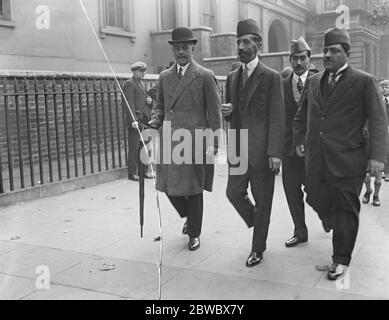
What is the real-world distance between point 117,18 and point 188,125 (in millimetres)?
12690

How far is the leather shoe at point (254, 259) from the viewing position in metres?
4.73

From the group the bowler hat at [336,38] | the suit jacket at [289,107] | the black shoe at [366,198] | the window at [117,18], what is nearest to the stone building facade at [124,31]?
the window at [117,18]

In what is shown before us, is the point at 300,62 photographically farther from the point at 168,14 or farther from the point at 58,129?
the point at 168,14

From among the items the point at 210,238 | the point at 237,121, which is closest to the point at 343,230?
the point at 237,121

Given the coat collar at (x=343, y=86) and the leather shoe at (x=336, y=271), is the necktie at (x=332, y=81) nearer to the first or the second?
the coat collar at (x=343, y=86)

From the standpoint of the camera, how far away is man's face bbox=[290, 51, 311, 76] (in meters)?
5.41

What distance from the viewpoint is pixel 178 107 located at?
17.2 feet

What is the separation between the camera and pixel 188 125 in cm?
522

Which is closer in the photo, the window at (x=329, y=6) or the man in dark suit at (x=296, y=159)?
the man in dark suit at (x=296, y=159)

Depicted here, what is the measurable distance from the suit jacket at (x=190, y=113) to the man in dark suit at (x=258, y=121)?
0.39 m

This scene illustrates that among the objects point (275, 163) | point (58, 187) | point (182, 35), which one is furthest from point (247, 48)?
point (58, 187)

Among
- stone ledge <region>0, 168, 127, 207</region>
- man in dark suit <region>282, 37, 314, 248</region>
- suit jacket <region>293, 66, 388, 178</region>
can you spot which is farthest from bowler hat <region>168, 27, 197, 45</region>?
stone ledge <region>0, 168, 127, 207</region>

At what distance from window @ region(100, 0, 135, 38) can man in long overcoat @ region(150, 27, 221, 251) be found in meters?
11.3

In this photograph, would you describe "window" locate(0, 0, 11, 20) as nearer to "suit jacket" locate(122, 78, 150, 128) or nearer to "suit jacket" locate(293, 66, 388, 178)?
"suit jacket" locate(122, 78, 150, 128)
